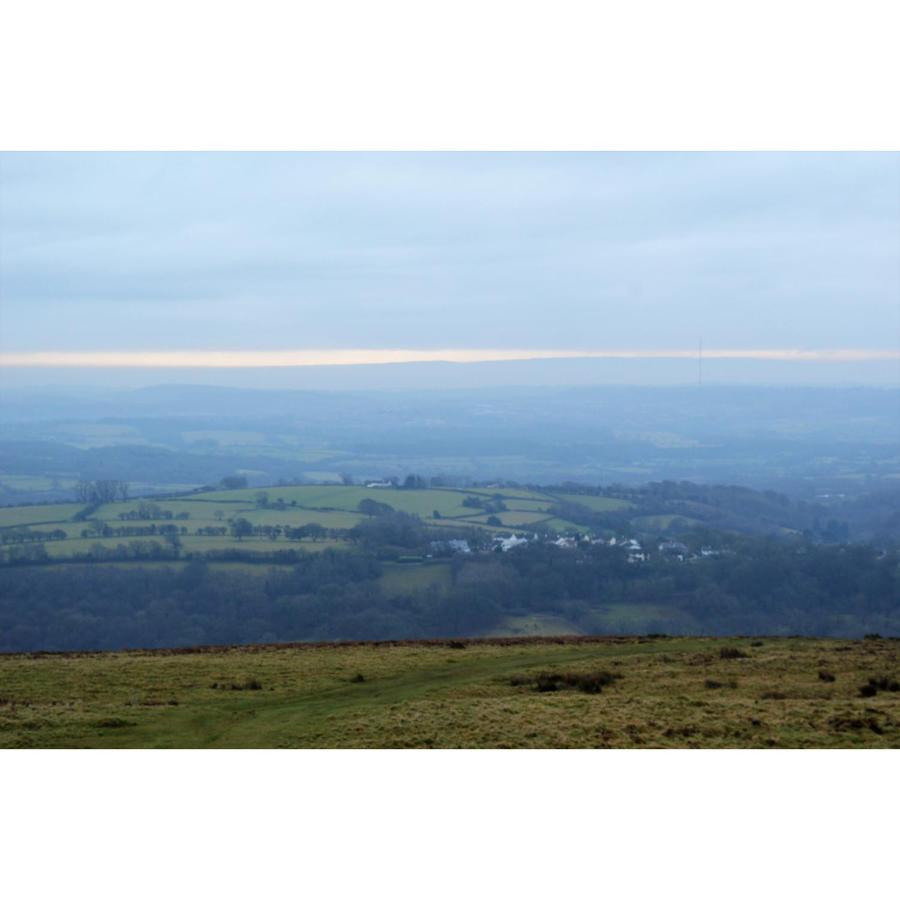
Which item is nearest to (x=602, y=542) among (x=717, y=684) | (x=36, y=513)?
(x=36, y=513)

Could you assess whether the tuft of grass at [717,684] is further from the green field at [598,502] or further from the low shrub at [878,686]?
the green field at [598,502]

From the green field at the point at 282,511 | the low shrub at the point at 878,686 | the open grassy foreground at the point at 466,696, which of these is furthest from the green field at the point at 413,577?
Result: the low shrub at the point at 878,686

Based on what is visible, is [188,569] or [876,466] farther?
[876,466]

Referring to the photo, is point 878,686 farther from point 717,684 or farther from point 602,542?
point 602,542

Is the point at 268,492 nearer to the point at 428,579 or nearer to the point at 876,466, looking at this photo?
the point at 428,579

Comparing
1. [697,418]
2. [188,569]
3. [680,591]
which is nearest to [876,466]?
[697,418]

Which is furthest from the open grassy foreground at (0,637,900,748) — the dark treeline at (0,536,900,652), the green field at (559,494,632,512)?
the green field at (559,494,632,512)
